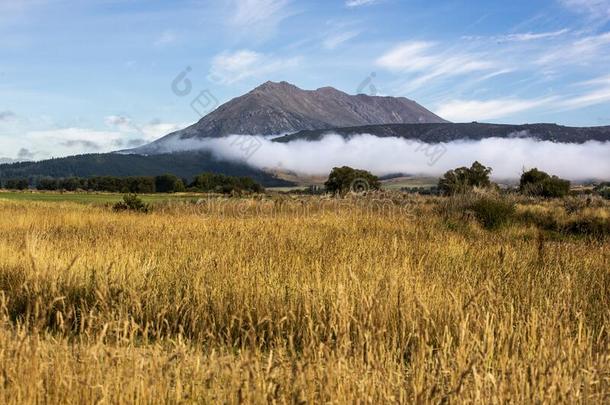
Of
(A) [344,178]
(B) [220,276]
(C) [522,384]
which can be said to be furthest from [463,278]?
(A) [344,178]

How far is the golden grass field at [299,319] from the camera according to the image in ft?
11.8

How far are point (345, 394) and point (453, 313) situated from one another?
2.87 metres

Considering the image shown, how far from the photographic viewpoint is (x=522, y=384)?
11.9 feet

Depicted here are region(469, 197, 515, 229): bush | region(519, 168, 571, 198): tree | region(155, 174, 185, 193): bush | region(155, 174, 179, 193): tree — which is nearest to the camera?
region(469, 197, 515, 229): bush

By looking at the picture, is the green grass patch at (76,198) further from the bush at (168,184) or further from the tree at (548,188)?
the bush at (168,184)

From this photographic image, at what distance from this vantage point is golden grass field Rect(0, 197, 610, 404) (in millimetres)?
3605

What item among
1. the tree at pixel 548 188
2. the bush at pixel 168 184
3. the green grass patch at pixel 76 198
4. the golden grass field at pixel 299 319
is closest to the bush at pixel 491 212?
the golden grass field at pixel 299 319

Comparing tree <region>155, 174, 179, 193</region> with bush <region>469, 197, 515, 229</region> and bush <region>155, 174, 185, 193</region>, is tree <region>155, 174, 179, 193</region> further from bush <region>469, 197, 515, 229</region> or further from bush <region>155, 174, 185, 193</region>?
bush <region>469, 197, 515, 229</region>

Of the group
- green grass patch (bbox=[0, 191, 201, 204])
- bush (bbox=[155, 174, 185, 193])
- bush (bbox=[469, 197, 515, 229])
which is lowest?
bush (bbox=[469, 197, 515, 229])

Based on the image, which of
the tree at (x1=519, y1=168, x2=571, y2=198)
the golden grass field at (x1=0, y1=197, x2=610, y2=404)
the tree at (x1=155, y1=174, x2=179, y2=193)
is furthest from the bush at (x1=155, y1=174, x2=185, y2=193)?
the golden grass field at (x1=0, y1=197, x2=610, y2=404)

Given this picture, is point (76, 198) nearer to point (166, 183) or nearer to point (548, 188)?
point (548, 188)

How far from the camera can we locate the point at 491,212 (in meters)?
21.7

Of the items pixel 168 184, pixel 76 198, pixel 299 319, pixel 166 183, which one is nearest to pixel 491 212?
pixel 299 319

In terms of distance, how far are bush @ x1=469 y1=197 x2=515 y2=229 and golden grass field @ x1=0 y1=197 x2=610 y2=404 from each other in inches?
313
